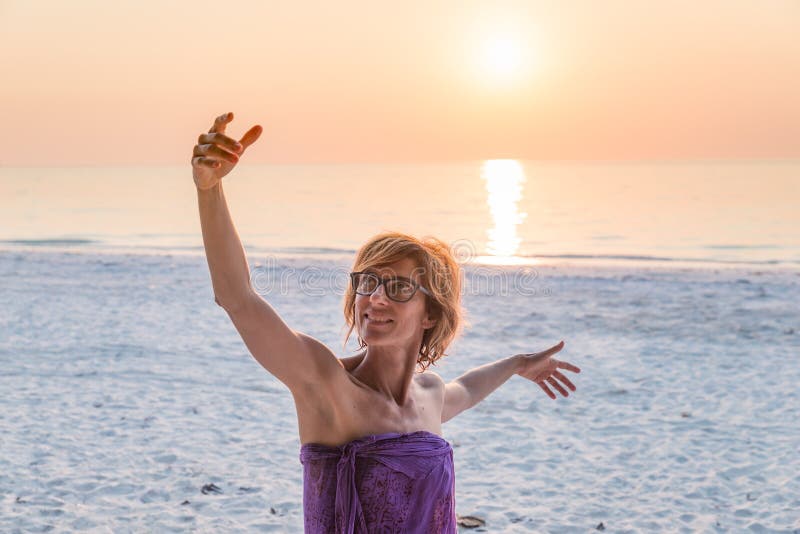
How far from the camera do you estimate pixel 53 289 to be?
589 inches

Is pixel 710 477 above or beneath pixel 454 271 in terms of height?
beneath

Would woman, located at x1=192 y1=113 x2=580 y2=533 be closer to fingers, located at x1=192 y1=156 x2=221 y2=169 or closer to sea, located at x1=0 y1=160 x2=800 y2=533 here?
fingers, located at x1=192 y1=156 x2=221 y2=169

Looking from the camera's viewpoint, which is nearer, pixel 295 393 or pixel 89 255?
pixel 295 393

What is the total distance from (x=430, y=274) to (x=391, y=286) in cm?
14

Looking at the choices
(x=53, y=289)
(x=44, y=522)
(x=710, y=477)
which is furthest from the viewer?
(x=53, y=289)

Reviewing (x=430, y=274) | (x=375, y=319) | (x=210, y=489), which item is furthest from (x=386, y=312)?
(x=210, y=489)

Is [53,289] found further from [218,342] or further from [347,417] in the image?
[347,417]

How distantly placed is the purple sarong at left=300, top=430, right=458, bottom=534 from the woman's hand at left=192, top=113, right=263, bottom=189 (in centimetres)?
87

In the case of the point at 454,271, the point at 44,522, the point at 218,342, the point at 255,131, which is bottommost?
the point at 44,522

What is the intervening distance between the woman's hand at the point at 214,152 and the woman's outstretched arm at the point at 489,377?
151 centimetres

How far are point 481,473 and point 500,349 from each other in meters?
4.31

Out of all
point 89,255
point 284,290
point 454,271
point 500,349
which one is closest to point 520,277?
point 284,290

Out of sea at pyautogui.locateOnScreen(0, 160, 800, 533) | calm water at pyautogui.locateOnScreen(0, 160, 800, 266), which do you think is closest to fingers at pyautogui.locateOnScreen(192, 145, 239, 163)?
sea at pyautogui.locateOnScreen(0, 160, 800, 533)

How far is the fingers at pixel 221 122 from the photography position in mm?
1897
